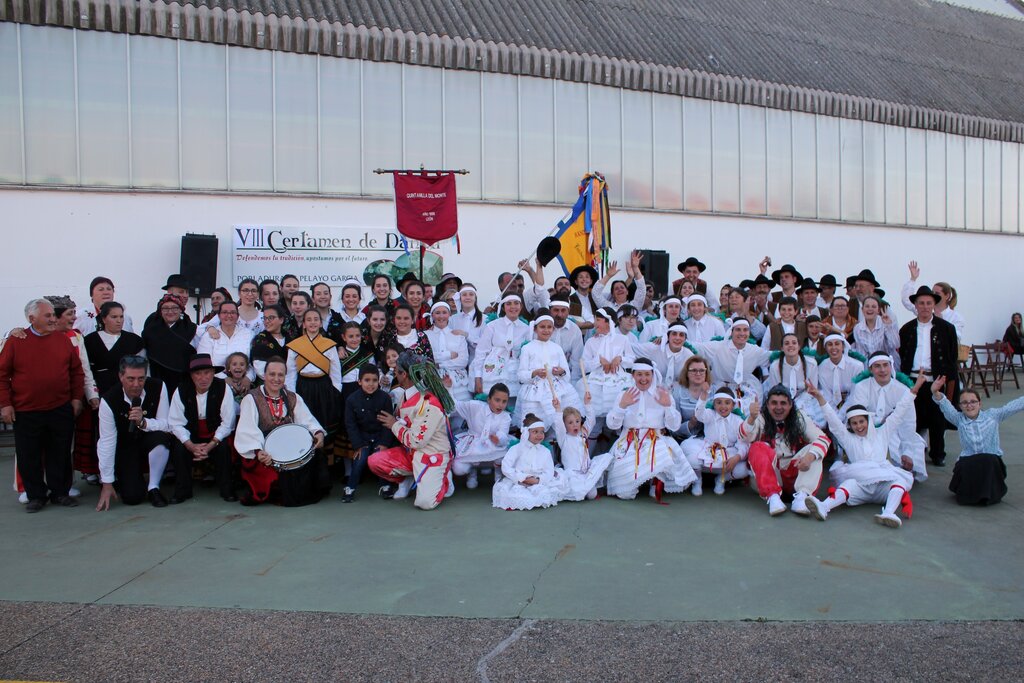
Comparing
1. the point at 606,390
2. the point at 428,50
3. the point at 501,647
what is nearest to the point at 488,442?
the point at 606,390

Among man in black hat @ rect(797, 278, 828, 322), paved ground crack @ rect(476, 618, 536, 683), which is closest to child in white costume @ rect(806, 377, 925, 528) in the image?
man in black hat @ rect(797, 278, 828, 322)

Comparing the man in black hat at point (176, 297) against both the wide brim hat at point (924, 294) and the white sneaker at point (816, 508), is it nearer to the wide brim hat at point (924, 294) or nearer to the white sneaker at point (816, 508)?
the white sneaker at point (816, 508)

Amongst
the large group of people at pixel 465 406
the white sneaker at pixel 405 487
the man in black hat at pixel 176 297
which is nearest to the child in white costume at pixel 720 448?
the large group of people at pixel 465 406

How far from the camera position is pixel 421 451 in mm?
7246

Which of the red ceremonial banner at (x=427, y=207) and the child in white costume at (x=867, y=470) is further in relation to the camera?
the red ceremonial banner at (x=427, y=207)

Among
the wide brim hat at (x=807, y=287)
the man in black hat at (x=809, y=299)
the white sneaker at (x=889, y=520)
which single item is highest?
the wide brim hat at (x=807, y=287)

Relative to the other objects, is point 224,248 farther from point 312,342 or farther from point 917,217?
point 917,217

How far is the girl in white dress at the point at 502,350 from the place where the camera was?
848cm

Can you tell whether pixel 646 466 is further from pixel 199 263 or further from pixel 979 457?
pixel 199 263

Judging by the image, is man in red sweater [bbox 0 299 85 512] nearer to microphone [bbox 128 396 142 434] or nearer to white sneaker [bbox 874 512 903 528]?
microphone [bbox 128 396 142 434]

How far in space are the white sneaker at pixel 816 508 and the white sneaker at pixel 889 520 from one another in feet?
1.30

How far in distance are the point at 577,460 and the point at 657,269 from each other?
10.2m

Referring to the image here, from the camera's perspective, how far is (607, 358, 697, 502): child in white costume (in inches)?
287

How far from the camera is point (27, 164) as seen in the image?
1326 centimetres
